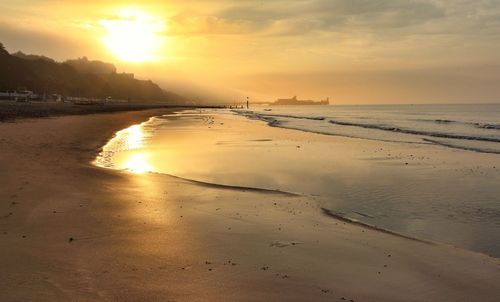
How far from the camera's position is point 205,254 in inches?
301

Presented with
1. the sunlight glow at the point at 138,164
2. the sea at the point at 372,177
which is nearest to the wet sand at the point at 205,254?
the sea at the point at 372,177

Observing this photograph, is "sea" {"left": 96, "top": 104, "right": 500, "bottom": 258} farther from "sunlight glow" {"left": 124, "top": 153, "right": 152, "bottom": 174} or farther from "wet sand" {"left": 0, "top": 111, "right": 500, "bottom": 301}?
"wet sand" {"left": 0, "top": 111, "right": 500, "bottom": 301}

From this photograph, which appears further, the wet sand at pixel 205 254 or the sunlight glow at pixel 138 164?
the sunlight glow at pixel 138 164

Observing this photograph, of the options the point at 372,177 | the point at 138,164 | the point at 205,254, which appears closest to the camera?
the point at 205,254

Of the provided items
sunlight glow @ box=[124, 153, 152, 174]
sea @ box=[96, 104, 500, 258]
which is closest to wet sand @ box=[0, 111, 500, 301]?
sea @ box=[96, 104, 500, 258]

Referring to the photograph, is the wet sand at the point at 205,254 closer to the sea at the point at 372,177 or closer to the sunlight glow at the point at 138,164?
the sea at the point at 372,177

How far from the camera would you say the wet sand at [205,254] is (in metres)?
6.09

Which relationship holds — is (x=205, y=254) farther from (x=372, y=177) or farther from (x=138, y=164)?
(x=138, y=164)

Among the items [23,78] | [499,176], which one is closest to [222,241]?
[499,176]

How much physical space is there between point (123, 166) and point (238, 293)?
1396cm

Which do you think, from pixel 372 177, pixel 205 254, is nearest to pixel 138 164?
pixel 372 177

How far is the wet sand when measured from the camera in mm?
→ 6086

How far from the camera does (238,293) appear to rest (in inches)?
237

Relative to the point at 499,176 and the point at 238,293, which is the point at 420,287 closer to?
the point at 238,293
